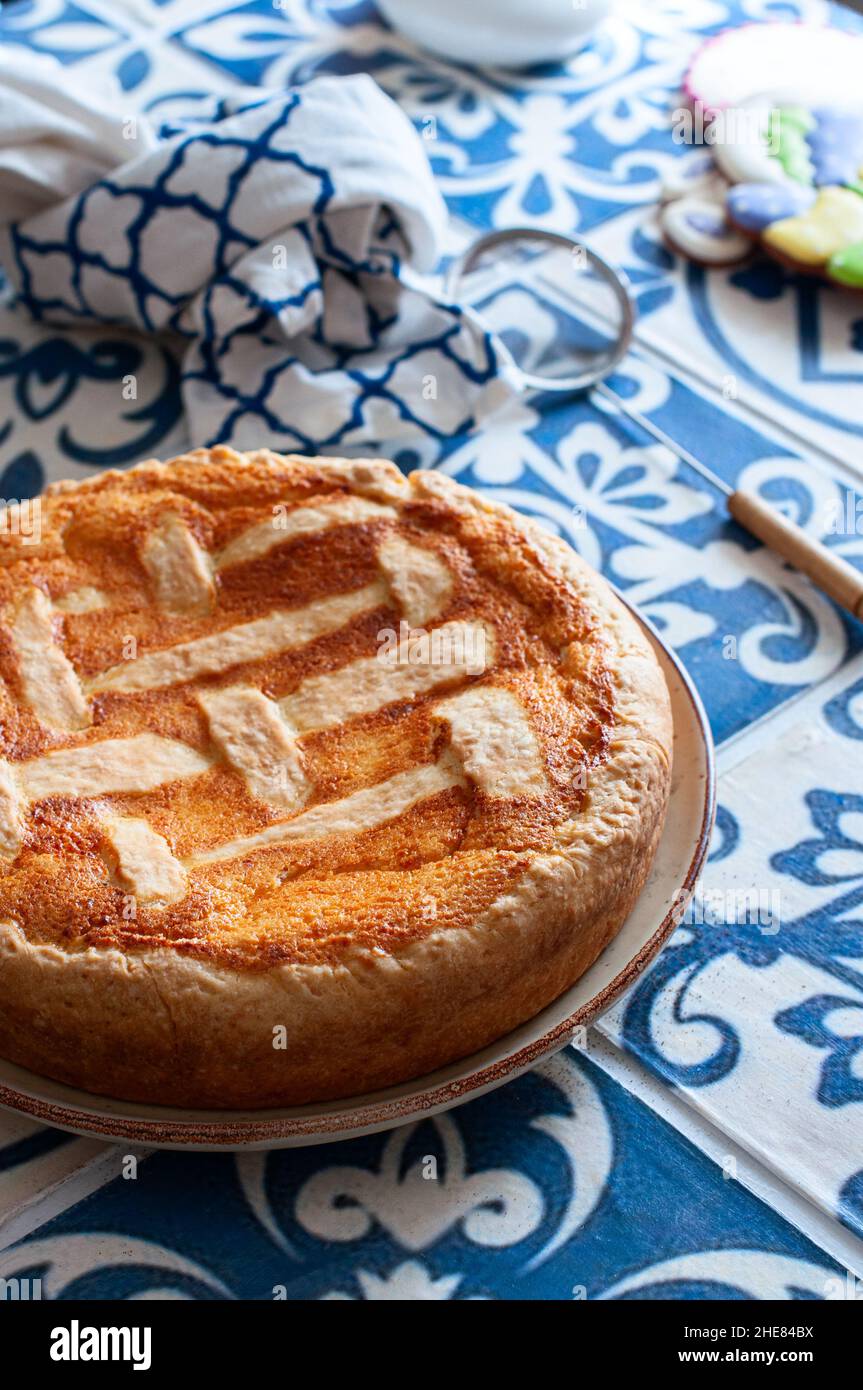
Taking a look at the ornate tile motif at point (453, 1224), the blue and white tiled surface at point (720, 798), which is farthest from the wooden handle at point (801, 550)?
the ornate tile motif at point (453, 1224)

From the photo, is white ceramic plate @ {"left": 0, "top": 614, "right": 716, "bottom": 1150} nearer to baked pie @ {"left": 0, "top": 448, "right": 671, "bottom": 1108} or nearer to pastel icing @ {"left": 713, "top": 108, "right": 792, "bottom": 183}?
baked pie @ {"left": 0, "top": 448, "right": 671, "bottom": 1108}

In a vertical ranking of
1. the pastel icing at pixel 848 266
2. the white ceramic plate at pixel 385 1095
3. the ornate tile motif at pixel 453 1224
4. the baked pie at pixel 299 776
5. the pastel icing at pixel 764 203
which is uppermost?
the pastel icing at pixel 764 203

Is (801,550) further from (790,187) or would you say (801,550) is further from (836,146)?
(836,146)

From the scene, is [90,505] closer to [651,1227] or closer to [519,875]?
[519,875]

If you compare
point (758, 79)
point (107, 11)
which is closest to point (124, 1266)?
point (758, 79)

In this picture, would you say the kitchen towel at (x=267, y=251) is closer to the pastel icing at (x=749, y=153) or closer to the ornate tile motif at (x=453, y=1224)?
the pastel icing at (x=749, y=153)
